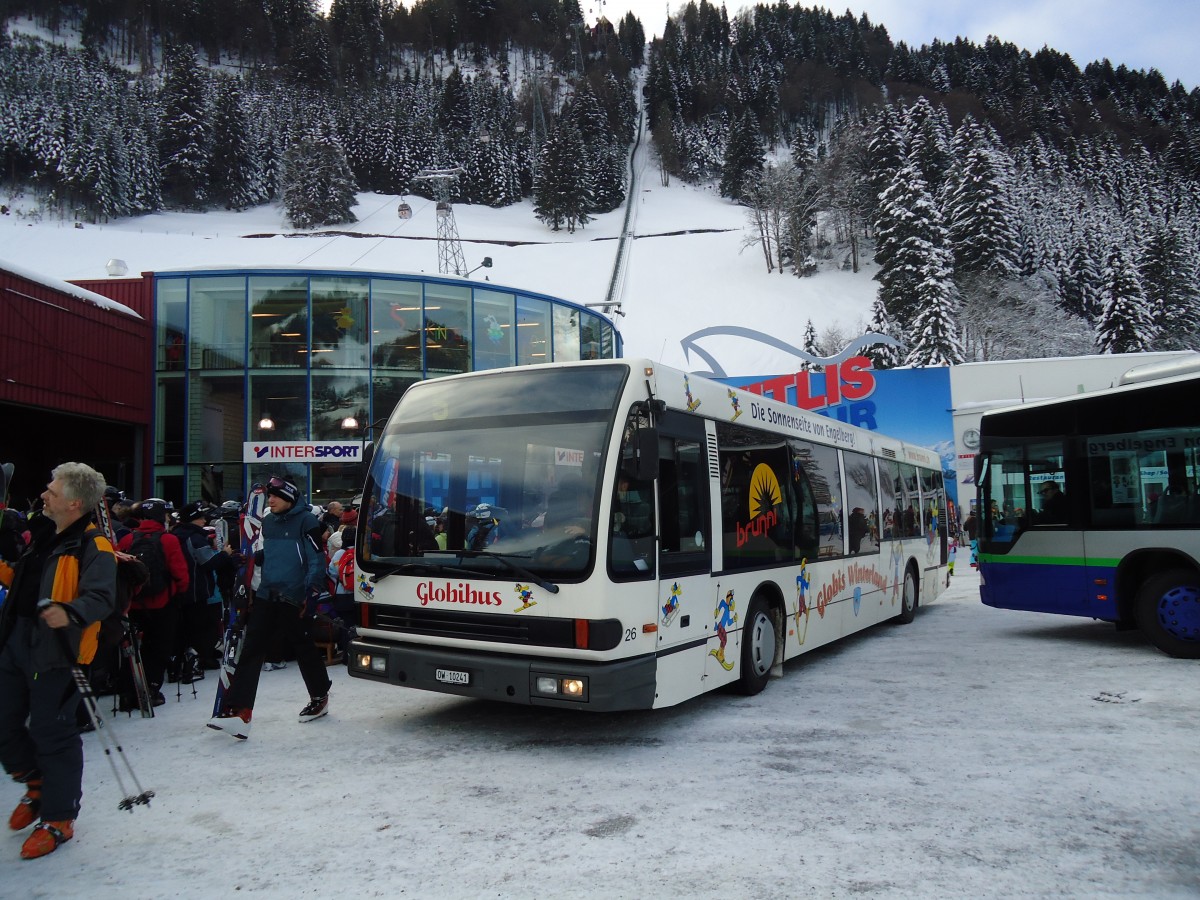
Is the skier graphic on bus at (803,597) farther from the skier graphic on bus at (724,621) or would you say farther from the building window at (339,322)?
the building window at (339,322)

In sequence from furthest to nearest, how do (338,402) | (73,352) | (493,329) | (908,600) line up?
(493,329)
(338,402)
(73,352)
(908,600)

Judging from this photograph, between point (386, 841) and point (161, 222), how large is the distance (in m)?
102

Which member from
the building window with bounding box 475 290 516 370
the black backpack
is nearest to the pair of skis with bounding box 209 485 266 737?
the black backpack

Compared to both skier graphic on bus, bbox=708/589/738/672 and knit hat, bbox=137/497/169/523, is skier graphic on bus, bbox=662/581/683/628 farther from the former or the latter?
knit hat, bbox=137/497/169/523

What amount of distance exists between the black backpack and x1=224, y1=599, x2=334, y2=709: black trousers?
1263 mm

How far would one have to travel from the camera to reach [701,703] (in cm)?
731

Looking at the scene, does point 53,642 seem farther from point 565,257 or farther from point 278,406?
point 565,257

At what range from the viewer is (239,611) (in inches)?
284

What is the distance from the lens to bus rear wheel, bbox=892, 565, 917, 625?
40.0 ft

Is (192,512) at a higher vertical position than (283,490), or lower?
lower

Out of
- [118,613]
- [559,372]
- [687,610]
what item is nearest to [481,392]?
[559,372]

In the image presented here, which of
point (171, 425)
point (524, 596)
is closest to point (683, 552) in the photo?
point (524, 596)

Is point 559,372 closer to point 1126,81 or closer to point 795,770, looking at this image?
point 795,770

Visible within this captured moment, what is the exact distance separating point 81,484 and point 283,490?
2.39 meters
